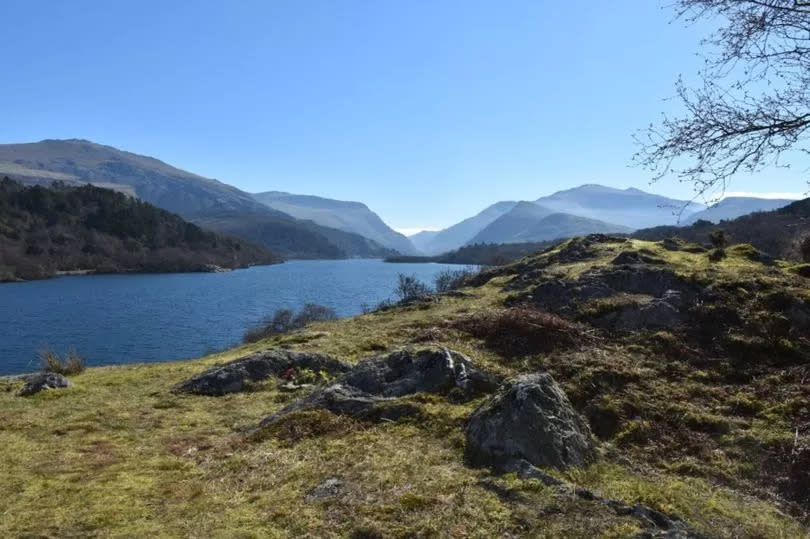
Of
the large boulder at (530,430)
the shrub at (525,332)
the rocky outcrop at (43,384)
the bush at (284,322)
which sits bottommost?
the bush at (284,322)

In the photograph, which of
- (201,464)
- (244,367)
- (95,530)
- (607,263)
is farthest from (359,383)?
(607,263)

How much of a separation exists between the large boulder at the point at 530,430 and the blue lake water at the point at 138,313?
5333 centimetres

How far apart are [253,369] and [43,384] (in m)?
6.30

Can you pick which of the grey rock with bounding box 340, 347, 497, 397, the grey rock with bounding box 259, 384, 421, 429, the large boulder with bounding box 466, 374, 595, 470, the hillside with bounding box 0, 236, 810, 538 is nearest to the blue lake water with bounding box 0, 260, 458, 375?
the hillside with bounding box 0, 236, 810, 538

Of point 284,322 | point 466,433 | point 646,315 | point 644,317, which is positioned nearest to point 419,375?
point 466,433

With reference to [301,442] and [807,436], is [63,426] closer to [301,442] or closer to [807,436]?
[301,442]

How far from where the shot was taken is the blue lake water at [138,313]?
2975 inches

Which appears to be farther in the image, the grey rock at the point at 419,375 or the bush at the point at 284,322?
the bush at the point at 284,322

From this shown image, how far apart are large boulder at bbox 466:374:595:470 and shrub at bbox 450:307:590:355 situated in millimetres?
6445

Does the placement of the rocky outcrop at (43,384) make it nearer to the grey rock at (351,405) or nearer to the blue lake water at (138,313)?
the grey rock at (351,405)

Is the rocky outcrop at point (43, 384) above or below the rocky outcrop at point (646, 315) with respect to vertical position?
below

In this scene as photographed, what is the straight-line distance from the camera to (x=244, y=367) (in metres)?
16.9

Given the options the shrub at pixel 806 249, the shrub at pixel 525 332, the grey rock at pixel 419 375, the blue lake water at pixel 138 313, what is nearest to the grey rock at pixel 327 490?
the grey rock at pixel 419 375

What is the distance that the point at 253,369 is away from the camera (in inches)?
667
